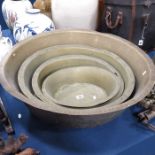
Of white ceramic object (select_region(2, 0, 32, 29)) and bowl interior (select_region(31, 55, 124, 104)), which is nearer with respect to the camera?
bowl interior (select_region(31, 55, 124, 104))

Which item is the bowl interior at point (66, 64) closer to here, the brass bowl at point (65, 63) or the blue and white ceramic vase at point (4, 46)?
the brass bowl at point (65, 63)

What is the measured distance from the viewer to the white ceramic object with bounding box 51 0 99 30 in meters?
0.81

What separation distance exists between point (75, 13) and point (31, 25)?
0.51 ft

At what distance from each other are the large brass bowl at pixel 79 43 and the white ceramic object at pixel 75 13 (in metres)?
0.11

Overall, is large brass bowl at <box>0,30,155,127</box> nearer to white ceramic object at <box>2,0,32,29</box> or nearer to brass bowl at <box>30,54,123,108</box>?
brass bowl at <box>30,54,123,108</box>

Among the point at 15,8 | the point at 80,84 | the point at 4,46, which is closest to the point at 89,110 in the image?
the point at 80,84

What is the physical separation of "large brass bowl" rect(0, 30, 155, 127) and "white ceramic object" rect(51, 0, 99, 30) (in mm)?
109

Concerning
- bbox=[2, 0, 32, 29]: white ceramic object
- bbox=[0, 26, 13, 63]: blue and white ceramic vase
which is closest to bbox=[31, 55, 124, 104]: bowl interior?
bbox=[0, 26, 13, 63]: blue and white ceramic vase

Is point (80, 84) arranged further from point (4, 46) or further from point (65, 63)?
point (4, 46)

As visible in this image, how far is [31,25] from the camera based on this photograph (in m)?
0.78

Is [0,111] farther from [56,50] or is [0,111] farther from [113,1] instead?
[113,1]

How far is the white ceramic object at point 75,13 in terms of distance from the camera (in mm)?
810

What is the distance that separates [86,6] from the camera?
0.81 m

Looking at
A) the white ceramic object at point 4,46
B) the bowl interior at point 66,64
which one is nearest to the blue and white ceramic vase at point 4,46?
the white ceramic object at point 4,46
